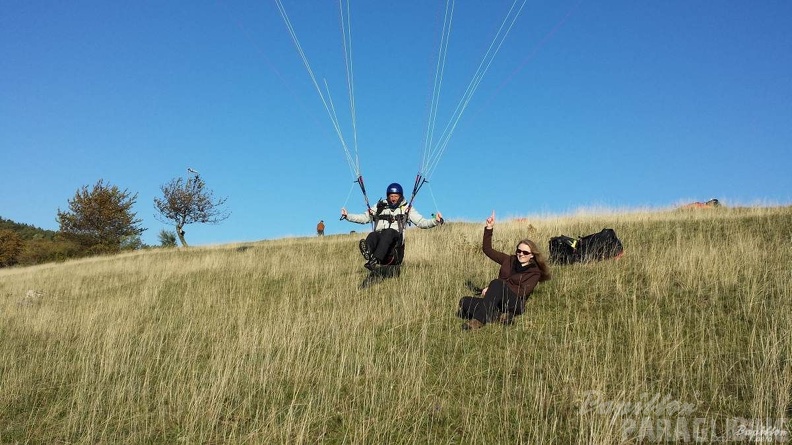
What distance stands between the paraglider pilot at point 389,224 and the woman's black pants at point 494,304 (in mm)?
2293

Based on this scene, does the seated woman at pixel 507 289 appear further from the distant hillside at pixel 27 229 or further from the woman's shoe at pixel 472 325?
the distant hillside at pixel 27 229

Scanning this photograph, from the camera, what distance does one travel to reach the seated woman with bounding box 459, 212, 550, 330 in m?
7.09

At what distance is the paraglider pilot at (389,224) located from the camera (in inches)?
362

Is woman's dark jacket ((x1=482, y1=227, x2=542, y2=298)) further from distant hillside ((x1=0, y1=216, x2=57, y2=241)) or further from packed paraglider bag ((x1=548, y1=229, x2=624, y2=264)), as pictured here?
distant hillside ((x1=0, y1=216, x2=57, y2=241))

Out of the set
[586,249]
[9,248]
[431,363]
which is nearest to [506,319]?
[431,363]

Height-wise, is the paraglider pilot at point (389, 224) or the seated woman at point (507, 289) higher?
the paraglider pilot at point (389, 224)

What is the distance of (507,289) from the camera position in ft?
23.7

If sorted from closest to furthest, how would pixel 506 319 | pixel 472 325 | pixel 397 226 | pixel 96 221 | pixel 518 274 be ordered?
pixel 472 325, pixel 506 319, pixel 518 274, pixel 397 226, pixel 96 221

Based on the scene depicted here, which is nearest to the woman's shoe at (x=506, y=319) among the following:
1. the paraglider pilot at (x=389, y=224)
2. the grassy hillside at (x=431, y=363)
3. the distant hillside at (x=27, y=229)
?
the grassy hillside at (x=431, y=363)

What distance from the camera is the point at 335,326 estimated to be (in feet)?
25.1

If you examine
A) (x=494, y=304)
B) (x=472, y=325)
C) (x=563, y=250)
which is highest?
(x=563, y=250)

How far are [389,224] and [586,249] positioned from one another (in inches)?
165

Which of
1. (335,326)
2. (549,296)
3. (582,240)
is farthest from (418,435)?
(582,240)

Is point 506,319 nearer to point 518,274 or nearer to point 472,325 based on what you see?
point 472,325
